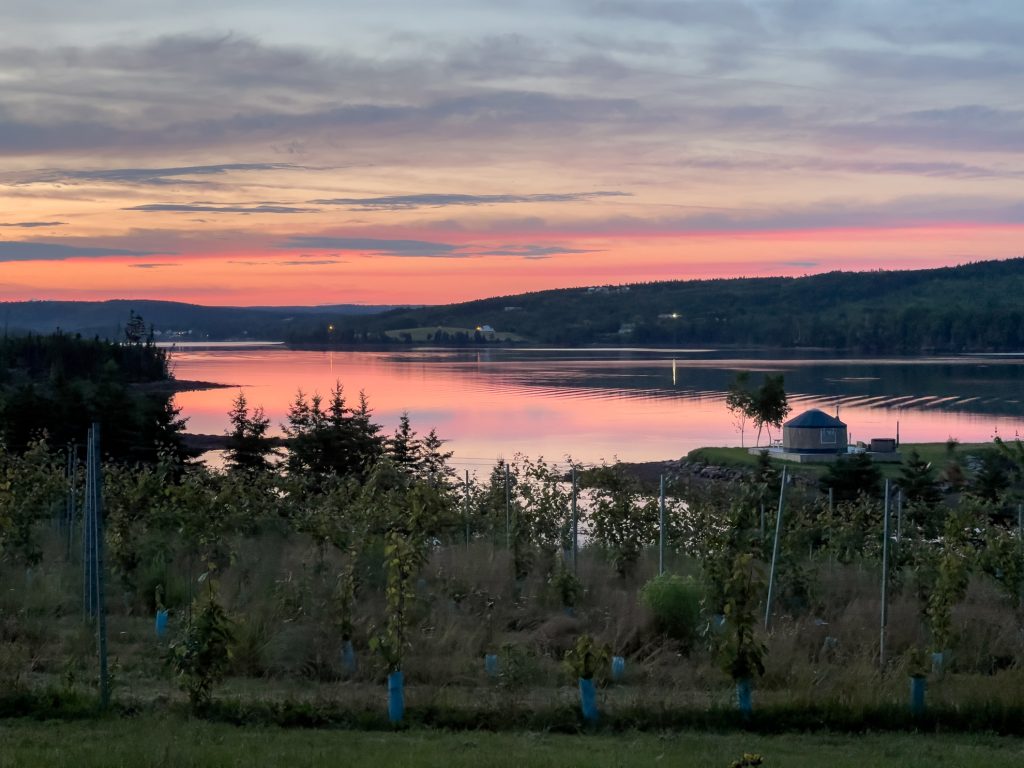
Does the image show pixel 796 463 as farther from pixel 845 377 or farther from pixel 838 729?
pixel 845 377

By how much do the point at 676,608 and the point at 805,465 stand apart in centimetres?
3369

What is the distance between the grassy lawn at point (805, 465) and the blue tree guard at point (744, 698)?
3305 cm

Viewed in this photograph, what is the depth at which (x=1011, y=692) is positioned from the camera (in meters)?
8.13

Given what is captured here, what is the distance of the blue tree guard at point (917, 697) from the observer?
8.01 metres

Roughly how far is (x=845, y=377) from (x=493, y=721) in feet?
323

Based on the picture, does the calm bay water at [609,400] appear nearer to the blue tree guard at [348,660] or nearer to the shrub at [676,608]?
the shrub at [676,608]

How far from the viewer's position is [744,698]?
7941 millimetres

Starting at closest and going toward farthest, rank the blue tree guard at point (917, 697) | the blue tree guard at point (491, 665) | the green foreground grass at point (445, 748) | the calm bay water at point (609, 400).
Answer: the green foreground grass at point (445, 748)
the blue tree guard at point (917, 697)
the blue tree guard at point (491, 665)
the calm bay water at point (609, 400)

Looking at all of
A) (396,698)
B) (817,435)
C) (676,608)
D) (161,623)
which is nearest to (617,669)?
(676,608)

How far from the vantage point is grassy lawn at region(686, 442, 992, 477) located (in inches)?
1640

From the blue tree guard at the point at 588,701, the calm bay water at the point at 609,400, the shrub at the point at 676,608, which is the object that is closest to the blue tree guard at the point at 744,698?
the blue tree guard at the point at 588,701

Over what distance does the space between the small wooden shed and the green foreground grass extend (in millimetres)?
37318

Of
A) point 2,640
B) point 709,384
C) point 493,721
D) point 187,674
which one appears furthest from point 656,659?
point 709,384

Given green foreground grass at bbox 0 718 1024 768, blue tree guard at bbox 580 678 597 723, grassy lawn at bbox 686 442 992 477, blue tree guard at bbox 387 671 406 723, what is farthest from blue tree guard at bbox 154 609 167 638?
grassy lawn at bbox 686 442 992 477
